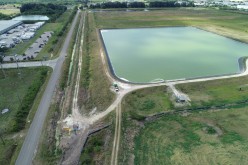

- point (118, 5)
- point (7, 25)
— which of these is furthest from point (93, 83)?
point (118, 5)

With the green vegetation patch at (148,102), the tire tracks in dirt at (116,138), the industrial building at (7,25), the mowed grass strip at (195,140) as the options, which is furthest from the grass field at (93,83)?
the industrial building at (7,25)

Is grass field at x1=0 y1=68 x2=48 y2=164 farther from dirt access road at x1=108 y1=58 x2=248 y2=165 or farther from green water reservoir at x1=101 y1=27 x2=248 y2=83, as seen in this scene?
green water reservoir at x1=101 y1=27 x2=248 y2=83

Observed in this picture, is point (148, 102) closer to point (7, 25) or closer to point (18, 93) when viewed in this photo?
point (18, 93)

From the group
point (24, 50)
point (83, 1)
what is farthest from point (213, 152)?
point (83, 1)

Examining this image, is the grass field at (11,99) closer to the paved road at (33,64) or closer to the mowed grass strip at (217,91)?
the paved road at (33,64)

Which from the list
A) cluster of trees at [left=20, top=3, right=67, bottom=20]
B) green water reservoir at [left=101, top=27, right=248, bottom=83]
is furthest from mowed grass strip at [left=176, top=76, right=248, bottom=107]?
cluster of trees at [left=20, top=3, right=67, bottom=20]

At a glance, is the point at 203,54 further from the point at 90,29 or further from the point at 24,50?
the point at 24,50
